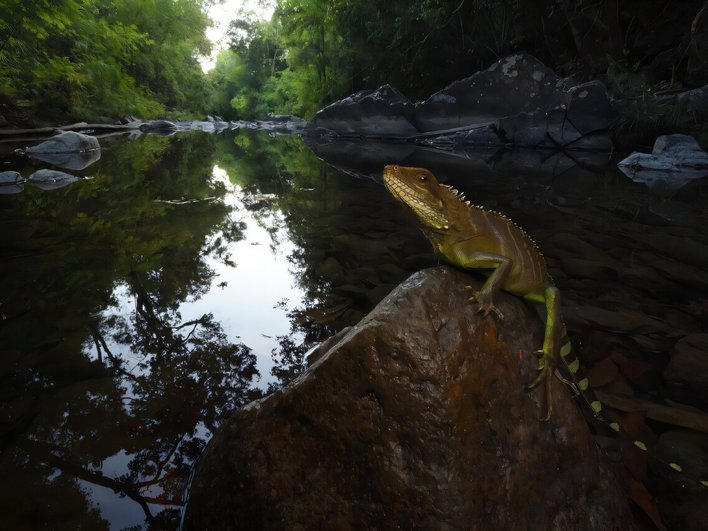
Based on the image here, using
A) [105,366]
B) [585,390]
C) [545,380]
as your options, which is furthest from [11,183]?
[585,390]

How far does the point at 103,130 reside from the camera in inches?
980

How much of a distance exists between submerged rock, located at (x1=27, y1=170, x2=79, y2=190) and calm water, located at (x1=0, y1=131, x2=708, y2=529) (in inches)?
25.5

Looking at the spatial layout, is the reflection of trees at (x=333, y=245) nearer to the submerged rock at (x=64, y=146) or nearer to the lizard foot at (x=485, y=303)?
the lizard foot at (x=485, y=303)

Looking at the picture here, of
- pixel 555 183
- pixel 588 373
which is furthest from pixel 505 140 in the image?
pixel 588 373

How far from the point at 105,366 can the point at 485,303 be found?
281 cm

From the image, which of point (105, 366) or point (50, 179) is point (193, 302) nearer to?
point (105, 366)

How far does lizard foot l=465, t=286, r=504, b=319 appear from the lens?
6.93 feet

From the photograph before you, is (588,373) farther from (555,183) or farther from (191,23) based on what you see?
(191,23)

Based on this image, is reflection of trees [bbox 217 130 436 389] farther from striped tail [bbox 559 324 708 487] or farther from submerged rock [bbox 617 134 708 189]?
Answer: submerged rock [bbox 617 134 708 189]

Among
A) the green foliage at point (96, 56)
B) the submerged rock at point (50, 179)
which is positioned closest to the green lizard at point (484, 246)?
the submerged rock at point (50, 179)

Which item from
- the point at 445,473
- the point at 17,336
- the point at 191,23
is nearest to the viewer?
the point at 445,473

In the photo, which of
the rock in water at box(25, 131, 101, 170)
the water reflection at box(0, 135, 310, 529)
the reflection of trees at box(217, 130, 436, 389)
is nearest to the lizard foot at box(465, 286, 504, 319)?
the reflection of trees at box(217, 130, 436, 389)

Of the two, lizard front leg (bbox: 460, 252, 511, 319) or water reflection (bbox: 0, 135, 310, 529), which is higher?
water reflection (bbox: 0, 135, 310, 529)

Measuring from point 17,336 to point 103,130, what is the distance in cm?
2617
